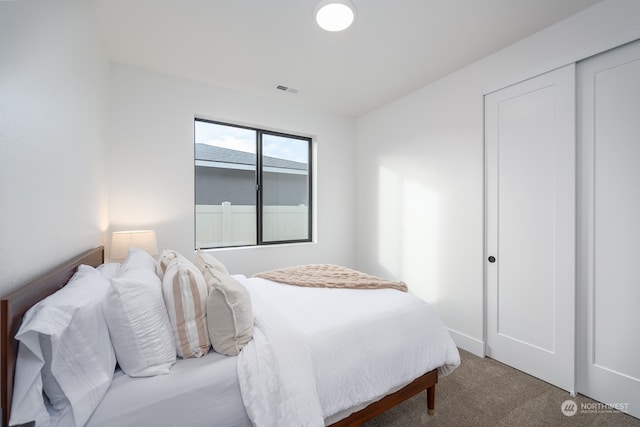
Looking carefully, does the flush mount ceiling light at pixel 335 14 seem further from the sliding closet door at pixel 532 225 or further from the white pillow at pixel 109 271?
the white pillow at pixel 109 271

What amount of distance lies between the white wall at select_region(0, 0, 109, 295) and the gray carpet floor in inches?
78.3

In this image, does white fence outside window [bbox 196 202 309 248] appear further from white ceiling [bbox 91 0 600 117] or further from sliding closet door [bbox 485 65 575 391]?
sliding closet door [bbox 485 65 575 391]

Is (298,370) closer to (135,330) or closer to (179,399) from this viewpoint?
(179,399)

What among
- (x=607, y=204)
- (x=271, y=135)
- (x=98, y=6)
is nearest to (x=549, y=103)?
(x=607, y=204)

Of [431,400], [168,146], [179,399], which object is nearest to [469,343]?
[431,400]

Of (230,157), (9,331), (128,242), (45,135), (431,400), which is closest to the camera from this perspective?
(9,331)

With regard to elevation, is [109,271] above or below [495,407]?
above

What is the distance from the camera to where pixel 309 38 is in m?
2.22

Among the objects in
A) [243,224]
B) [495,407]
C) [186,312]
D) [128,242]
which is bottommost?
[495,407]

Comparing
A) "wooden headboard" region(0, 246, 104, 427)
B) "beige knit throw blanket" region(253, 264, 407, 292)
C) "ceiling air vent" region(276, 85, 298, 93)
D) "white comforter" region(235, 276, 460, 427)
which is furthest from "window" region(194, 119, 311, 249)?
"wooden headboard" region(0, 246, 104, 427)

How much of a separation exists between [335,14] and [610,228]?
239 cm

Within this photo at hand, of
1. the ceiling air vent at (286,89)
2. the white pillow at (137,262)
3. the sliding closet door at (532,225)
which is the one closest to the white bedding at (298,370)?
the white pillow at (137,262)

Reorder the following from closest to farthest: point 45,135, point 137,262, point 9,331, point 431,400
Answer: point 9,331 → point 45,135 → point 137,262 → point 431,400

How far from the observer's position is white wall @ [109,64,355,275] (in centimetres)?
263
